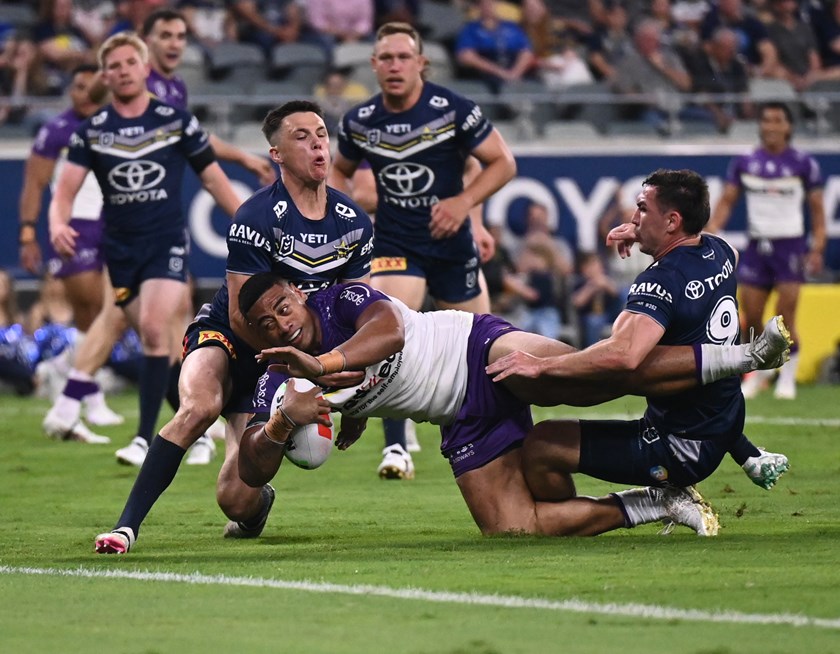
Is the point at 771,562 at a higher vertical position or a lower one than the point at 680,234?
lower

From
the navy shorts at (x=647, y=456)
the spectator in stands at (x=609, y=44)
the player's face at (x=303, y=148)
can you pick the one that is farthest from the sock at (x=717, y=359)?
the spectator in stands at (x=609, y=44)

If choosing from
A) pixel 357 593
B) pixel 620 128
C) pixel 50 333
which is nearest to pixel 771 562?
pixel 357 593

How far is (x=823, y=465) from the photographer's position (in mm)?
10266

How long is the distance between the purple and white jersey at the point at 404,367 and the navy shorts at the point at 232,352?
259 millimetres

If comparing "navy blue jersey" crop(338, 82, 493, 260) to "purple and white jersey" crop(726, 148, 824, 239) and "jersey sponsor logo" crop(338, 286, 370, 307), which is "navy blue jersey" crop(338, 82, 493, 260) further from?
"purple and white jersey" crop(726, 148, 824, 239)

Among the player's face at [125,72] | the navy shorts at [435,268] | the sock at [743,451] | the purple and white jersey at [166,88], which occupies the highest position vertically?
the player's face at [125,72]

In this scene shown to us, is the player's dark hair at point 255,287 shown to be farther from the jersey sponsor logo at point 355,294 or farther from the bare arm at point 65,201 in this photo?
the bare arm at point 65,201

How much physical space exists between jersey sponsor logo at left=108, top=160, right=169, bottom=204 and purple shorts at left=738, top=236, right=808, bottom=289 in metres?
6.59

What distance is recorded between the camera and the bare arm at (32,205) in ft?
39.8

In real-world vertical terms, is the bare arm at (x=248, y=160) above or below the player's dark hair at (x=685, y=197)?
below

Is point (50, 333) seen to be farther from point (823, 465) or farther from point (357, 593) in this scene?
point (357, 593)

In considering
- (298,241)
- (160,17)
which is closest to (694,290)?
(298,241)

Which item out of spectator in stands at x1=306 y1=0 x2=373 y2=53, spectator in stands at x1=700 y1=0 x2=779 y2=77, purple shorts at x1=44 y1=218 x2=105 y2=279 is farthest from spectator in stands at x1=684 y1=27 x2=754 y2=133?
purple shorts at x1=44 y1=218 x2=105 y2=279

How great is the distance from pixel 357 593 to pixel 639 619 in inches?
43.1
